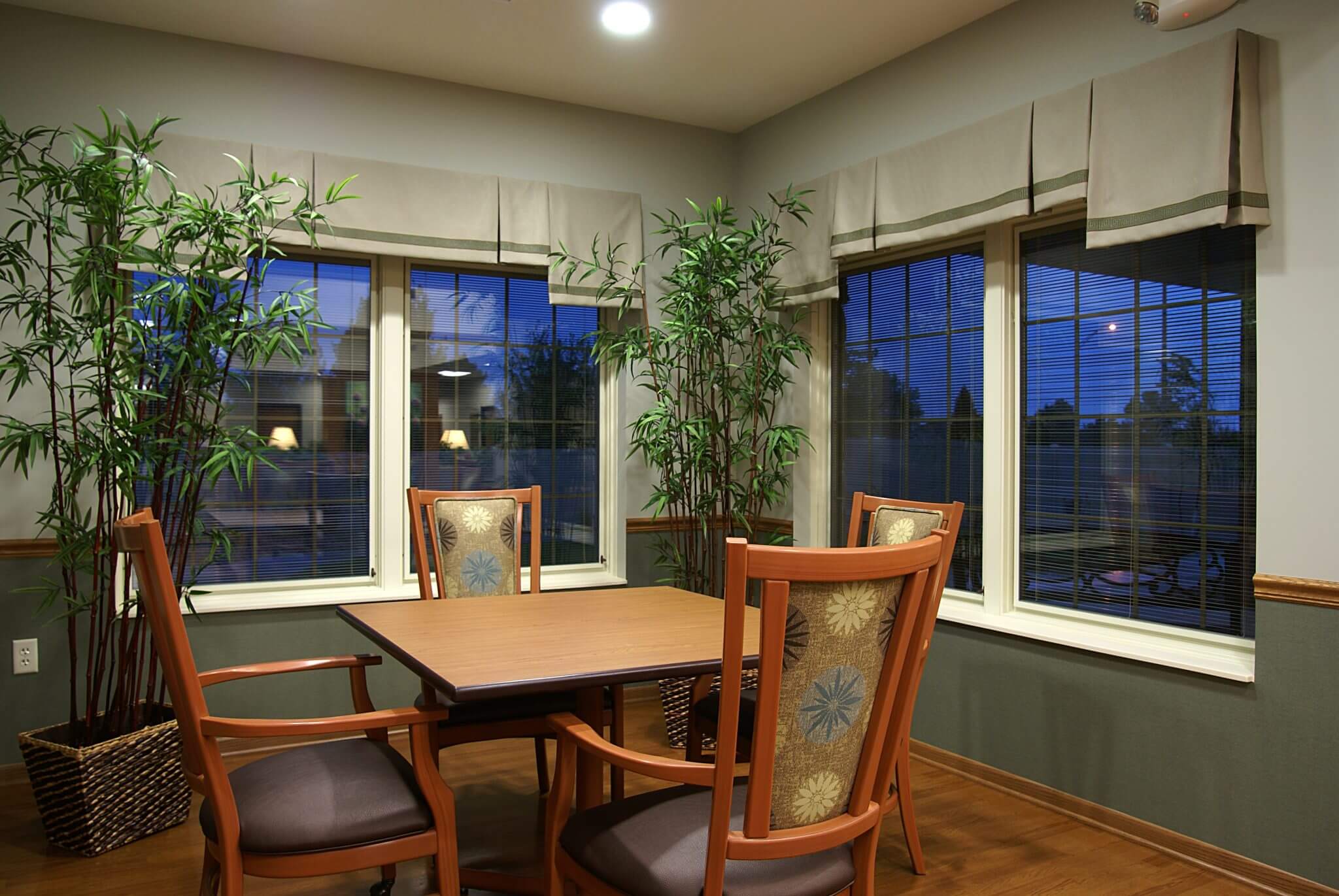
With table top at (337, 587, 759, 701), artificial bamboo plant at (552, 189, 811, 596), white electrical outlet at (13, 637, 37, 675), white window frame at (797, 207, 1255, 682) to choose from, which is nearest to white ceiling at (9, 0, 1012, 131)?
artificial bamboo plant at (552, 189, 811, 596)

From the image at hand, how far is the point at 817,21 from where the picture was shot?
11.2ft

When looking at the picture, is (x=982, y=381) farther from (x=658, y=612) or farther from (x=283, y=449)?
(x=283, y=449)

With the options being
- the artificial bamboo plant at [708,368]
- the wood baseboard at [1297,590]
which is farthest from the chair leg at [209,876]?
the wood baseboard at [1297,590]

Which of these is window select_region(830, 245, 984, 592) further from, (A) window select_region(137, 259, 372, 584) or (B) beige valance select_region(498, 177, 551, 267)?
(A) window select_region(137, 259, 372, 584)

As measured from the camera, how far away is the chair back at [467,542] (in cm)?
318

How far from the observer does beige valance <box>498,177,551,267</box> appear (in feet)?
13.3

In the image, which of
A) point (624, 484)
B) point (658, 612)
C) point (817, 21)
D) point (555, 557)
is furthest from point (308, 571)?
point (817, 21)

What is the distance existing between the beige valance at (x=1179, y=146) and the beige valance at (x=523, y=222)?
2.21 m

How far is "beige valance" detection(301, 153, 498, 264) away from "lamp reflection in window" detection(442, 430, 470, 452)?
29.3 inches

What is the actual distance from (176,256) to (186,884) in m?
2.17

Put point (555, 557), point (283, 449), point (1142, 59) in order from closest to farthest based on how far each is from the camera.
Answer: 1. point (1142, 59)
2. point (283, 449)
3. point (555, 557)

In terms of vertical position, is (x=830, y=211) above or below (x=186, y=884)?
above

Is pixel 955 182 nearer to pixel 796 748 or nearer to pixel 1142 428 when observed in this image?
pixel 1142 428

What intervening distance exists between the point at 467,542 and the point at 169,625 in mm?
1496
